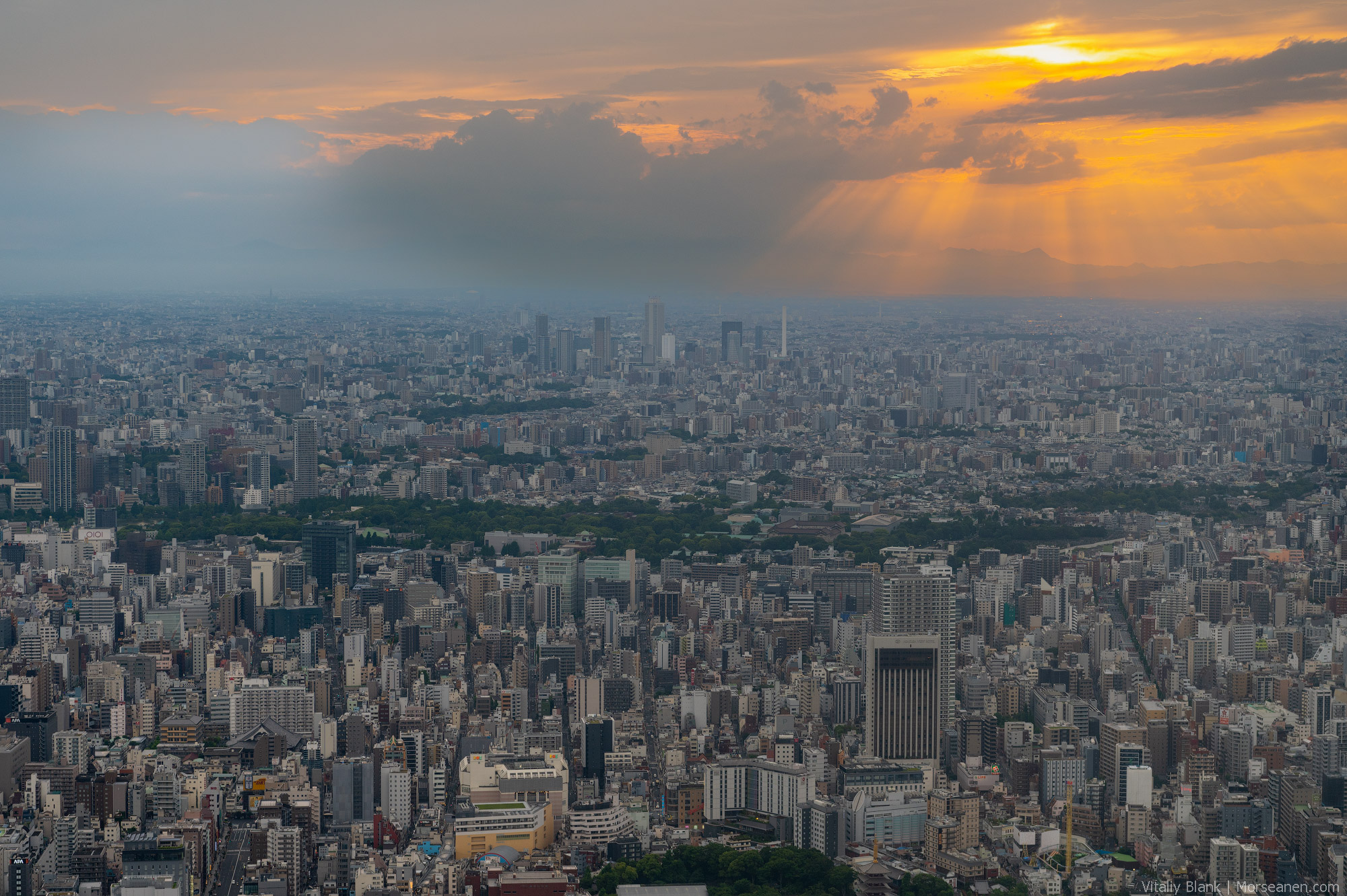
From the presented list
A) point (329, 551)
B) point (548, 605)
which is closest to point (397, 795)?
point (548, 605)

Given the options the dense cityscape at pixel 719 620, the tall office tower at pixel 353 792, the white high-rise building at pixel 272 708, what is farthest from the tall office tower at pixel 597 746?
the white high-rise building at pixel 272 708

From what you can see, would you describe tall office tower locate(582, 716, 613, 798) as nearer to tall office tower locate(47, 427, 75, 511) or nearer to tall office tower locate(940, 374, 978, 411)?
tall office tower locate(47, 427, 75, 511)

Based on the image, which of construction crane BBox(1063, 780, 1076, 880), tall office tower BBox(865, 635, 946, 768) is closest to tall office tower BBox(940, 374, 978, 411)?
tall office tower BBox(865, 635, 946, 768)

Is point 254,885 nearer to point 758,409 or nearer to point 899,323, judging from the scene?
point 899,323

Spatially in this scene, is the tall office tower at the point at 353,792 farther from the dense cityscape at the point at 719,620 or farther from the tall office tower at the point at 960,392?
the tall office tower at the point at 960,392

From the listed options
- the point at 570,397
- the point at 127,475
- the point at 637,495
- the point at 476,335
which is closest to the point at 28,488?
the point at 127,475

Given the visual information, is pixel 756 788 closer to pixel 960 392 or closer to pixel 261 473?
pixel 261 473

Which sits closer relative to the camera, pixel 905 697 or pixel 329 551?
pixel 905 697

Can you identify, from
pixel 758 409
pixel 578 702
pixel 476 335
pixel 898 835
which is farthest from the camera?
pixel 476 335
